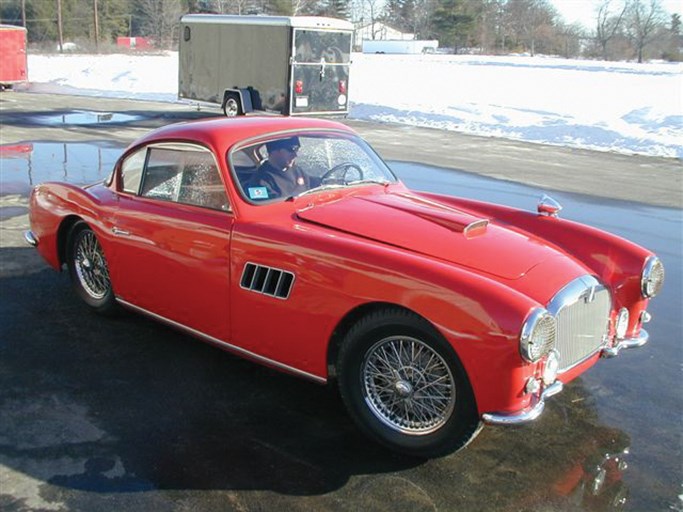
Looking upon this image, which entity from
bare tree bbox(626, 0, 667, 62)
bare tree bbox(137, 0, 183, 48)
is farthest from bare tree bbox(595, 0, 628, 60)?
bare tree bbox(137, 0, 183, 48)

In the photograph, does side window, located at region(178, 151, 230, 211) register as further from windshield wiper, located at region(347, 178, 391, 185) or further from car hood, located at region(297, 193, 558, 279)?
windshield wiper, located at region(347, 178, 391, 185)

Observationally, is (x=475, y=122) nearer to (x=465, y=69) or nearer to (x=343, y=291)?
(x=343, y=291)

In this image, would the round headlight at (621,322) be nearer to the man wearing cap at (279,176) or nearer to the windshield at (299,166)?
the windshield at (299,166)

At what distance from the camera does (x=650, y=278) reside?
4.30m

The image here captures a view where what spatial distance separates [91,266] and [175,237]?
1277mm

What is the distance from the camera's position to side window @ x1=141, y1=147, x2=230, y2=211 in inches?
176

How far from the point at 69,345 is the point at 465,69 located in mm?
44982

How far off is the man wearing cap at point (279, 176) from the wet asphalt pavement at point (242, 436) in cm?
114

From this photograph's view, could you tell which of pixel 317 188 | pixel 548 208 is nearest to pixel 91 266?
pixel 317 188

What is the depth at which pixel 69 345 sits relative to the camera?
4.87 metres

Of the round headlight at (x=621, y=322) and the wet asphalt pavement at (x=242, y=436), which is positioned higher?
the round headlight at (x=621, y=322)

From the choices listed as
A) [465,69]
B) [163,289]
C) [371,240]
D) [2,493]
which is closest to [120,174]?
[163,289]

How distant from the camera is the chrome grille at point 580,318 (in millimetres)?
3623

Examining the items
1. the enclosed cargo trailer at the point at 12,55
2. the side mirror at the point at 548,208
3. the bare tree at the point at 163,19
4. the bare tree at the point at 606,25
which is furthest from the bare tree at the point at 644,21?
the side mirror at the point at 548,208
